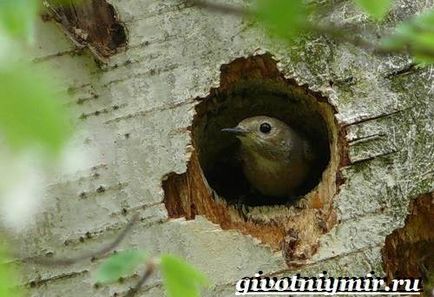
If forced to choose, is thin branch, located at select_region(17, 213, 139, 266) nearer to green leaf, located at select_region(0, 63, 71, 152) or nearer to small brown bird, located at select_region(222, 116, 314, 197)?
green leaf, located at select_region(0, 63, 71, 152)

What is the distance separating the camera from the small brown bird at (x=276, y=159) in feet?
16.5

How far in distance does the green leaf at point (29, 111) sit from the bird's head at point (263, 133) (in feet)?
12.1

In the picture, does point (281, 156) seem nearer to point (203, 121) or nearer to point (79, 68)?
point (203, 121)

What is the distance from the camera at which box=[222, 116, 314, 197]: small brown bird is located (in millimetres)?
5043

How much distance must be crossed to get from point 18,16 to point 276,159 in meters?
4.43

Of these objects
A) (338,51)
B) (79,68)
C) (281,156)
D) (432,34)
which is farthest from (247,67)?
(281,156)

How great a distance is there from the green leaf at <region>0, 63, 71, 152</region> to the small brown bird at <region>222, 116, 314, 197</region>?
4.08m

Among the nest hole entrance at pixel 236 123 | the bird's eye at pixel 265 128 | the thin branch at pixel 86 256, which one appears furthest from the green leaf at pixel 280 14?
the bird's eye at pixel 265 128

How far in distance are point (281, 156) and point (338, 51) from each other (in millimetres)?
2357

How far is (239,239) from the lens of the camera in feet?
9.25

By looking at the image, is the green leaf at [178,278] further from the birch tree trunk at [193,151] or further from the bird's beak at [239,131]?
the bird's beak at [239,131]

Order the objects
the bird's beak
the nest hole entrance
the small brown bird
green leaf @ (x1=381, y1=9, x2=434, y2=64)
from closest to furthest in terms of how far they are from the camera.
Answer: green leaf @ (x1=381, y1=9, x2=434, y2=64)
the nest hole entrance
the bird's beak
the small brown bird

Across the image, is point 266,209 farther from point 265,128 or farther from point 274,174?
point 274,174

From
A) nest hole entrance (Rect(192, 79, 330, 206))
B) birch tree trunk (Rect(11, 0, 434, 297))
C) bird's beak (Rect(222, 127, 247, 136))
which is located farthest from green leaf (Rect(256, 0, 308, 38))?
bird's beak (Rect(222, 127, 247, 136))
